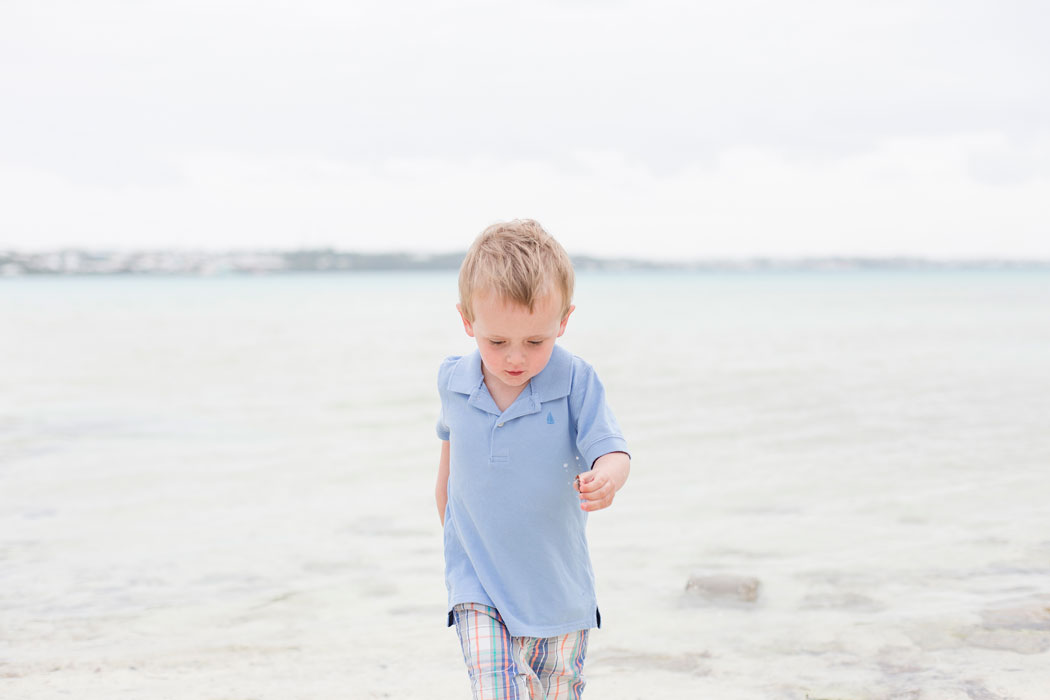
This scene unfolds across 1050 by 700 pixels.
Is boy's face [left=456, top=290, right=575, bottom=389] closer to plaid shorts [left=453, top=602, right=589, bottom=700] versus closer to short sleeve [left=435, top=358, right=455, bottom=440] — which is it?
short sleeve [left=435, top=358, right=455, bottom=440]

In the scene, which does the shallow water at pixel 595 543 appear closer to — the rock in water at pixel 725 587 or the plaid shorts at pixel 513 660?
the rock in water at pixel 725 587

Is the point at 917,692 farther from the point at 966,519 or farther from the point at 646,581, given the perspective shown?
the point at 966,519

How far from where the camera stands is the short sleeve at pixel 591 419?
2291mm

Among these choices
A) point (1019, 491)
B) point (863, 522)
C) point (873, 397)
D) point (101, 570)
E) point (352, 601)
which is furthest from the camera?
point (873, 397)

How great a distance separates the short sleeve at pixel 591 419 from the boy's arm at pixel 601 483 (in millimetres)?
51

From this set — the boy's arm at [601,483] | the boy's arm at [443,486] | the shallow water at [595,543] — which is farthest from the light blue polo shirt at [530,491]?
the shallow water at [595,543]

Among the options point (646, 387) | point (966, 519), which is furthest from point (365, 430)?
point (966, 519)

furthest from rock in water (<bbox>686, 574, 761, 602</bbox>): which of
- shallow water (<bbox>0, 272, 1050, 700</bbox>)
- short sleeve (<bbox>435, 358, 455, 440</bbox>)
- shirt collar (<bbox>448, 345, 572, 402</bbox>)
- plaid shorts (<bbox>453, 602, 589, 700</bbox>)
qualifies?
shirt collar (<bbox>448, 345, 572, 402</bbox>)

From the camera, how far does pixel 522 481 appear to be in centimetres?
237

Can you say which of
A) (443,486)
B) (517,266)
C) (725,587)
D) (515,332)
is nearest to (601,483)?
(515,332)

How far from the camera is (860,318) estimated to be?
33.3 meters

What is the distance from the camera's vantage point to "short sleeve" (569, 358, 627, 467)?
2.29m

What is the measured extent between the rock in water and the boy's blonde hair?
96.5 inches

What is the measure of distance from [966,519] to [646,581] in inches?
87.6
